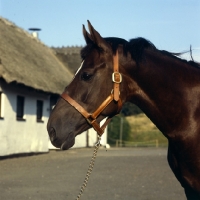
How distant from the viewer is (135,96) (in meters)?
4.78

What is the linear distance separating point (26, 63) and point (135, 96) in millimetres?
21317

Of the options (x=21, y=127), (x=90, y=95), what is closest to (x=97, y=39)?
(x=90, y=95)

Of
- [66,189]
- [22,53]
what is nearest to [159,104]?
[66,189]

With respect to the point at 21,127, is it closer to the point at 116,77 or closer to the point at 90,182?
the point at 90,182

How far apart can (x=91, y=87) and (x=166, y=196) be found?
644 cm

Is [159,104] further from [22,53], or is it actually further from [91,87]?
[22,53]

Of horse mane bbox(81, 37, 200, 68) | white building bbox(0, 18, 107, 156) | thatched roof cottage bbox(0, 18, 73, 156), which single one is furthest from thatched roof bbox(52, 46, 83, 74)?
horse mane bbox(81, 37, 200, 68)

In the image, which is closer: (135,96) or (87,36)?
(87,36)

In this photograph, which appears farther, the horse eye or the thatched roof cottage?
the thatched roof cottage

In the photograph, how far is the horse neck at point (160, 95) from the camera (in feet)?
15.6

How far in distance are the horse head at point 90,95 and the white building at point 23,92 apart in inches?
620

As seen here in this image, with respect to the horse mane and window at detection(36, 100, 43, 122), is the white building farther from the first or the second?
the horse mane

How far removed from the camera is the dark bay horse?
4539mm

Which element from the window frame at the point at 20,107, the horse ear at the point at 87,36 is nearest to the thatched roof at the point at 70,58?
the window frame at the point at 20,107
